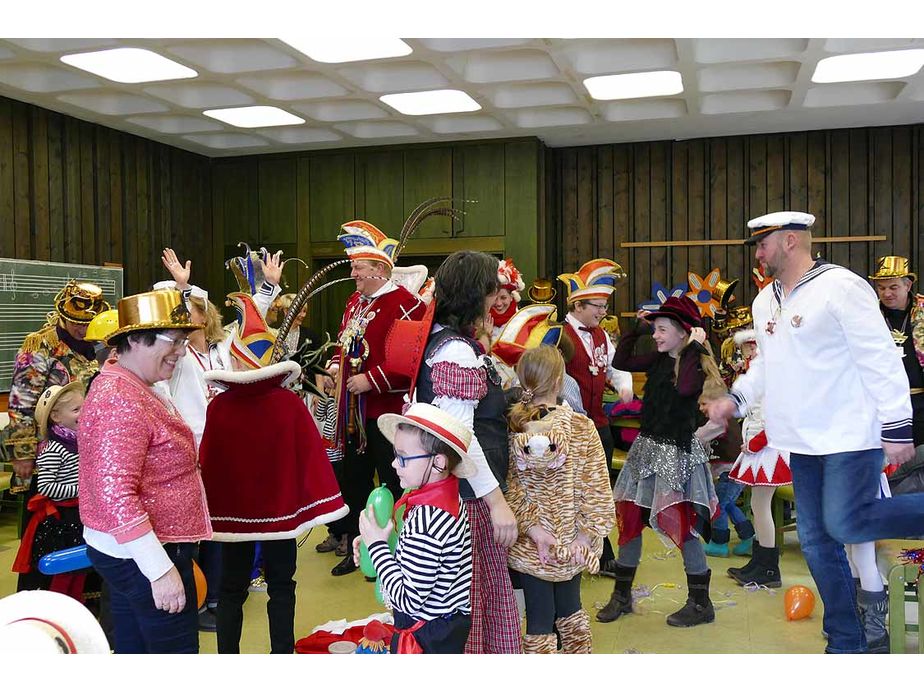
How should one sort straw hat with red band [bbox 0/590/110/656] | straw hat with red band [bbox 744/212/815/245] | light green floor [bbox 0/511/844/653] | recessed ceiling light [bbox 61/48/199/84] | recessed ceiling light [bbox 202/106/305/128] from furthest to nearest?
recessed ceiling light [bbox 202/106/305/128] → recessed ceiling light [bbox 61/48/199/84] → light green floor [bbox 0/511/844/653] → straw hat with red band [bbox 744/212/815/245] → straw hat with red band [bbox 0/590/110/656]

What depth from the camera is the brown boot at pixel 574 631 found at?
105 inches

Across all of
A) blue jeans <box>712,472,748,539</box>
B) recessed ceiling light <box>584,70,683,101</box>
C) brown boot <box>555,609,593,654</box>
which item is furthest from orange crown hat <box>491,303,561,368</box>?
recessed ceiling light <box>584,70,683,101</box>

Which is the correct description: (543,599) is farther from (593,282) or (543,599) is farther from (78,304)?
(78,304)

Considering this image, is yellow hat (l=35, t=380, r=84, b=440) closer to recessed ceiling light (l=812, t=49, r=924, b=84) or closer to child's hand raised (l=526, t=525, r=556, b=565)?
child's hand raised (l=526, t=525, r=556, b=565)

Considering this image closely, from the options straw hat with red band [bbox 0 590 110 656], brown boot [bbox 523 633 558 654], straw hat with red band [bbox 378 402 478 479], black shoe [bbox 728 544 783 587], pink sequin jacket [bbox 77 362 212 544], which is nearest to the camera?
straw hat with red band [bbox 0 590 110 656]

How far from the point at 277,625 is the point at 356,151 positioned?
5980 mm

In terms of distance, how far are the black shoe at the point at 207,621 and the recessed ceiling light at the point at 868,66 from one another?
4.90 meters

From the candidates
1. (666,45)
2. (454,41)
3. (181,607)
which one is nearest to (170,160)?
(454,41)

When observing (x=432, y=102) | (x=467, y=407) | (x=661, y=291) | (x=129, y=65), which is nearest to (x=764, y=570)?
(x=467, y=407)

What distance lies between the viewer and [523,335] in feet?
9.95

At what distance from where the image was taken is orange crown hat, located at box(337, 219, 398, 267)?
4145mm

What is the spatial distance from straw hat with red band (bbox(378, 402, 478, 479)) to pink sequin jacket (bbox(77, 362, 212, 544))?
1.80 feet

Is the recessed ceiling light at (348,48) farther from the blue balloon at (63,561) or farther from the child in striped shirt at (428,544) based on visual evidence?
the child in striped shirt at (428,544)

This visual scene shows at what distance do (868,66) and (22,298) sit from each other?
20.9ft
